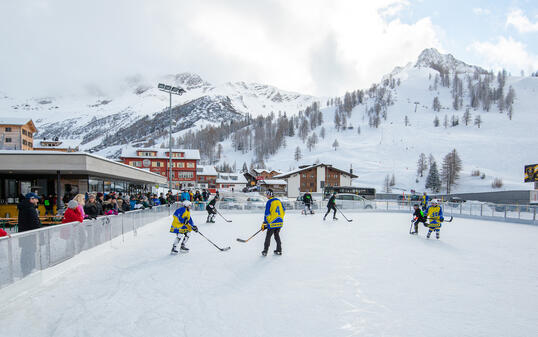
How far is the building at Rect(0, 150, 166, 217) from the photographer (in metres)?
14.4

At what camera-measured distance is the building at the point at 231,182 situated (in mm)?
92425

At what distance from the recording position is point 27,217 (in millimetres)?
5883

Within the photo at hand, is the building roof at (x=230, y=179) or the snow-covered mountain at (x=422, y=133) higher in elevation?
the snow-covered mountain at (x=422, y=133)

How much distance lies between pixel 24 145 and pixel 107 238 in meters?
74.1

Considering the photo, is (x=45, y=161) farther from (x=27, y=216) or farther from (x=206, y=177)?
(x=206, y=177)

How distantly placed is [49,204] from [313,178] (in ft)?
170

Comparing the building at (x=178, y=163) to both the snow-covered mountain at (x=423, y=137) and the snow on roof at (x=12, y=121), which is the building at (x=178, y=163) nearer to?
the snow on roof at (x=12, y=121)

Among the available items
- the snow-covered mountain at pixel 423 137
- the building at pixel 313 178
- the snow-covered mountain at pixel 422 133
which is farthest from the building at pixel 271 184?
the snow-covered mountain at pixel 422 133

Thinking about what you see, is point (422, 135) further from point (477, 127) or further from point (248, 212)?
point (248, 212)

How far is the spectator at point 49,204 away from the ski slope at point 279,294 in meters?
9.80

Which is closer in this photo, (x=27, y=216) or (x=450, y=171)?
(x=27, y=216)

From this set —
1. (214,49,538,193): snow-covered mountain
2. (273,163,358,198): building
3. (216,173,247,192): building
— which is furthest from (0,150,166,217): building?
(216,173,247,192): building

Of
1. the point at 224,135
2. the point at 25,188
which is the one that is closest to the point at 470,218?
the point at 25,188

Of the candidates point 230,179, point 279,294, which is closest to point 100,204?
point 279,294
